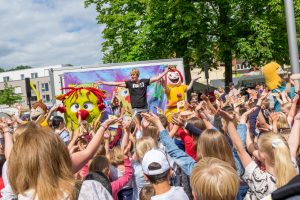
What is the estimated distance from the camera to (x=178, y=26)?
20641 millimetres

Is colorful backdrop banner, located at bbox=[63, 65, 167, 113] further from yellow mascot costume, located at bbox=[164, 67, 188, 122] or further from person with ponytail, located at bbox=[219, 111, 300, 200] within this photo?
person with ponytail, located at bbox=[219, 111, 300, 200]

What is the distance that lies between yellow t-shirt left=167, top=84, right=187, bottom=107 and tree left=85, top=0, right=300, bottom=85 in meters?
9.93

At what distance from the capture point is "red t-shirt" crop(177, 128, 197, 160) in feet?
15.2

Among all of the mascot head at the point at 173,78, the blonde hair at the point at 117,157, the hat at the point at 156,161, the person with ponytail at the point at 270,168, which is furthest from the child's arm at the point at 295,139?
the mascot head at the point at 173,78

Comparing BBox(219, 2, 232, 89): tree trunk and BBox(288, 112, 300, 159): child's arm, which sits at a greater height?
BBox(219, 2, 232, 89): tree trunk

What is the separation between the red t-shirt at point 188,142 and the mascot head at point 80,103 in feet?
17.2

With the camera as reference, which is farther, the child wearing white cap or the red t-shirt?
the red t-shirt

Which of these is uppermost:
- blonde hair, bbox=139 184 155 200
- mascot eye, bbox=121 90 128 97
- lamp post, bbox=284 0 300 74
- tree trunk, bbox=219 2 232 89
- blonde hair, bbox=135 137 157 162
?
tree trunk, bbox=219 2 232 89

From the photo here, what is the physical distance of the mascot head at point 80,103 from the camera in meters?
9.98

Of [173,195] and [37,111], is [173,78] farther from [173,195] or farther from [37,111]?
[173,195]

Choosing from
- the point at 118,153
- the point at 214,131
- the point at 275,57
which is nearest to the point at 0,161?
the point at 118,153

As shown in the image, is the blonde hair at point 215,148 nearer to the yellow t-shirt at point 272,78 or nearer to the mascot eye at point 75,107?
the yellow t-shirt at point 272,78

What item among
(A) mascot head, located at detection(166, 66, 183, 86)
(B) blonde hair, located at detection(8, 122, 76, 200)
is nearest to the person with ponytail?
(B) blonde hair, located at detection(8, 122, 76, 200)

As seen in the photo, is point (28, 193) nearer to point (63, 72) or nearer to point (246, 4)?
point (63, 72)
